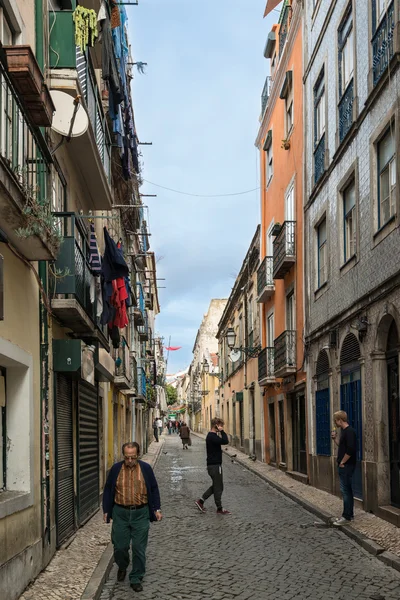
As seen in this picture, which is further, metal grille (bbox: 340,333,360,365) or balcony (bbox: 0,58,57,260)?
metal grille (bbox: 340,333,360,365)

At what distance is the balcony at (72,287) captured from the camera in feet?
30.1

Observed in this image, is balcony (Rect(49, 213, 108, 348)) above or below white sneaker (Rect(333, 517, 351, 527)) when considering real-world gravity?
above

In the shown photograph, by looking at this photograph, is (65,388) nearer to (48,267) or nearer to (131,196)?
(48,267)

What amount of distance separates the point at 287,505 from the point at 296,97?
11424mm

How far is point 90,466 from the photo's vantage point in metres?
13.6

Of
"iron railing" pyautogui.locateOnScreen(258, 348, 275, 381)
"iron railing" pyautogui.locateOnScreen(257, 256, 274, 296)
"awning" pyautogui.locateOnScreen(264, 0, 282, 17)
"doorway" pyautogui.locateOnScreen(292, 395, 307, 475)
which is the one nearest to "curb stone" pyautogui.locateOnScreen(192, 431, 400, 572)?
"doorway" pyautogui.locateOnScreen(292, 395, 307, 475)

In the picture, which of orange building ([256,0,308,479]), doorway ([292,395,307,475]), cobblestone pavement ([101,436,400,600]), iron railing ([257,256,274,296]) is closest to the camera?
cobblestone pavement ([101,436,400,600])

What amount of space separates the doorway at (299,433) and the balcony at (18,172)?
13.4 m

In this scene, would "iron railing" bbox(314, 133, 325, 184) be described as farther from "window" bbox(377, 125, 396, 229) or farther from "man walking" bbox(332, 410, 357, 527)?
"man walking" bbox(332, 410, 357, 527)

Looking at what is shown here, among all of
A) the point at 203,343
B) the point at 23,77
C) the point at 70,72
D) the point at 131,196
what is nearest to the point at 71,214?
the point at 70,72

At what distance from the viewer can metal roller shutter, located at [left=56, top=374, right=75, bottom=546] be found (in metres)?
9.92

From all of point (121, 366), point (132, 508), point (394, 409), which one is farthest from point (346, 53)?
point (121, 366)

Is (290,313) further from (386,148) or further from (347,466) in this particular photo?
(347,466)

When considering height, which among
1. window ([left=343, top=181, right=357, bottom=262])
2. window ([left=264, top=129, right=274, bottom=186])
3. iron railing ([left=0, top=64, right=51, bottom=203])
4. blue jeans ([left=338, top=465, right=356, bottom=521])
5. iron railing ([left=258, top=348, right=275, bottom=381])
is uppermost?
window ([left=264, top=129, right=274, bottom=186])
